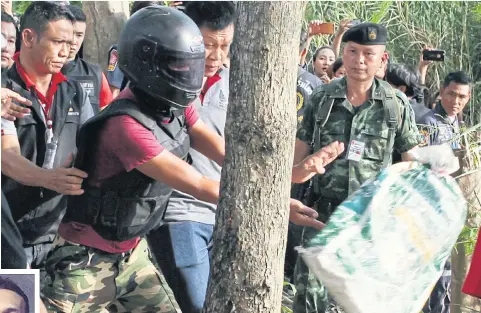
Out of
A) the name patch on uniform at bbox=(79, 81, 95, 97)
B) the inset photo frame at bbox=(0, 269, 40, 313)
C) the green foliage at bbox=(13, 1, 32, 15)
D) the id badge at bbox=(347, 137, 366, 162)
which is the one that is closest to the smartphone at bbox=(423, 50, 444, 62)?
the id badge at bbox=(347, 137, 366, 162)

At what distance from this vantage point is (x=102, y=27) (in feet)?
24.6

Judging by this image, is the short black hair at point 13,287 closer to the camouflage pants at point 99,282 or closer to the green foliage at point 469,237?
the camouflage pants at point 99,282

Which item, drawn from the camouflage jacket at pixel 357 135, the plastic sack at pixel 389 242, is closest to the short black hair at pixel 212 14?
the camouflage jacket at pixel 357 135

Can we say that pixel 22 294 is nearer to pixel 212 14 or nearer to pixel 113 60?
pixel 212 14

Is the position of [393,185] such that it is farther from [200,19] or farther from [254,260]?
[200,19]

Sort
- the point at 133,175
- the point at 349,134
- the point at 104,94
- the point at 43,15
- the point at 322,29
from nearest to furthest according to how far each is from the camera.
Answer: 1. the point at 133,175
2. the point at 43,15
3. the point at 349,134
4. the point at 104,94
5. the point at 322,29

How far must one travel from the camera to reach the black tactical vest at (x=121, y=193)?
4.09 meters

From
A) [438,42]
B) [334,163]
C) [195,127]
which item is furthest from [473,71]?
[195,127]

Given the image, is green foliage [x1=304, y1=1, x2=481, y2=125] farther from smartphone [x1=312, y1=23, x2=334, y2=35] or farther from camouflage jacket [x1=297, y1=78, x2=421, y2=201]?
camouflage jacket [x1=297, y1=78, x2=421, y2=201]

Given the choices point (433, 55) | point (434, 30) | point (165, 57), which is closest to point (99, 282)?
point (165, 57)

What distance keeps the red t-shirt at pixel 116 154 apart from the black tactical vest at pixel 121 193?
0.03 metres

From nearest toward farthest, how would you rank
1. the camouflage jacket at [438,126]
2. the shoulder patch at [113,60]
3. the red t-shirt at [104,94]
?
the red t-shirt at [104,94] → the shoulder patch at [113,60] → the camouflage jacket at [438,126]

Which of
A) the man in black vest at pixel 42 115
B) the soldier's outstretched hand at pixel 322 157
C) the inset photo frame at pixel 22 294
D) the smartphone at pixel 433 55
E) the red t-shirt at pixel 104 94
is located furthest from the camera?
the smartphone at pixel 433 55

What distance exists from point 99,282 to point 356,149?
198 cm
